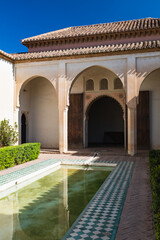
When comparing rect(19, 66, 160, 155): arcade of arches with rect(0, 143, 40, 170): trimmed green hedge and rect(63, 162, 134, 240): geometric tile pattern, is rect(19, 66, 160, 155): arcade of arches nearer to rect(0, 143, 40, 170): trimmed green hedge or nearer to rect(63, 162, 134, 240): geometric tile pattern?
rect(0, 143, 40, 170): trimmed green hedge

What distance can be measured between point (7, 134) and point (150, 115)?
7.48 metres

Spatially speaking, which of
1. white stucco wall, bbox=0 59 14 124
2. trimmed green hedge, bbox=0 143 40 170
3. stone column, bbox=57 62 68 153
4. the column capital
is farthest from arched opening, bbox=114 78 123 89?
trimmed green hedge, bbox=0 143 40 170

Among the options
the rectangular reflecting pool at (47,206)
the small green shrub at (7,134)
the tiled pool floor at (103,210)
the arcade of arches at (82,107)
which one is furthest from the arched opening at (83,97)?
the tiled pool floor at (103,210)

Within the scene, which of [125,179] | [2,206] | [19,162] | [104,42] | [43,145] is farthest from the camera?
[43,145]

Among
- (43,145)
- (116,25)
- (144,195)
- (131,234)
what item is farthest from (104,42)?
(131,234)

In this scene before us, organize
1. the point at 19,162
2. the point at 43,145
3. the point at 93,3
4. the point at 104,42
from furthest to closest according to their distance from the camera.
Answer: the point at 93,3, the point at 43,145, the point at 104,42, the point at 19,162

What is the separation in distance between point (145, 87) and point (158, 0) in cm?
474

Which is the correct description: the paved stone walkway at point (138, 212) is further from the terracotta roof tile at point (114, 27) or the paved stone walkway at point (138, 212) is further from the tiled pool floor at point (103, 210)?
the terracotta roof tile at point (114, 27)

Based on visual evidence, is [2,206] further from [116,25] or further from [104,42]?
[116,25]

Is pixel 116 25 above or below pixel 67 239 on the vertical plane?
above

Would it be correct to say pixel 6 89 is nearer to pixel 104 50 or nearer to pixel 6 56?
pixel 6 56

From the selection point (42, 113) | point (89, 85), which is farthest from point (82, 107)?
point (42, 113)

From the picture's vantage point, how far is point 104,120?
18906 millimetres

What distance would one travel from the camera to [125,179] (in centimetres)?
705
